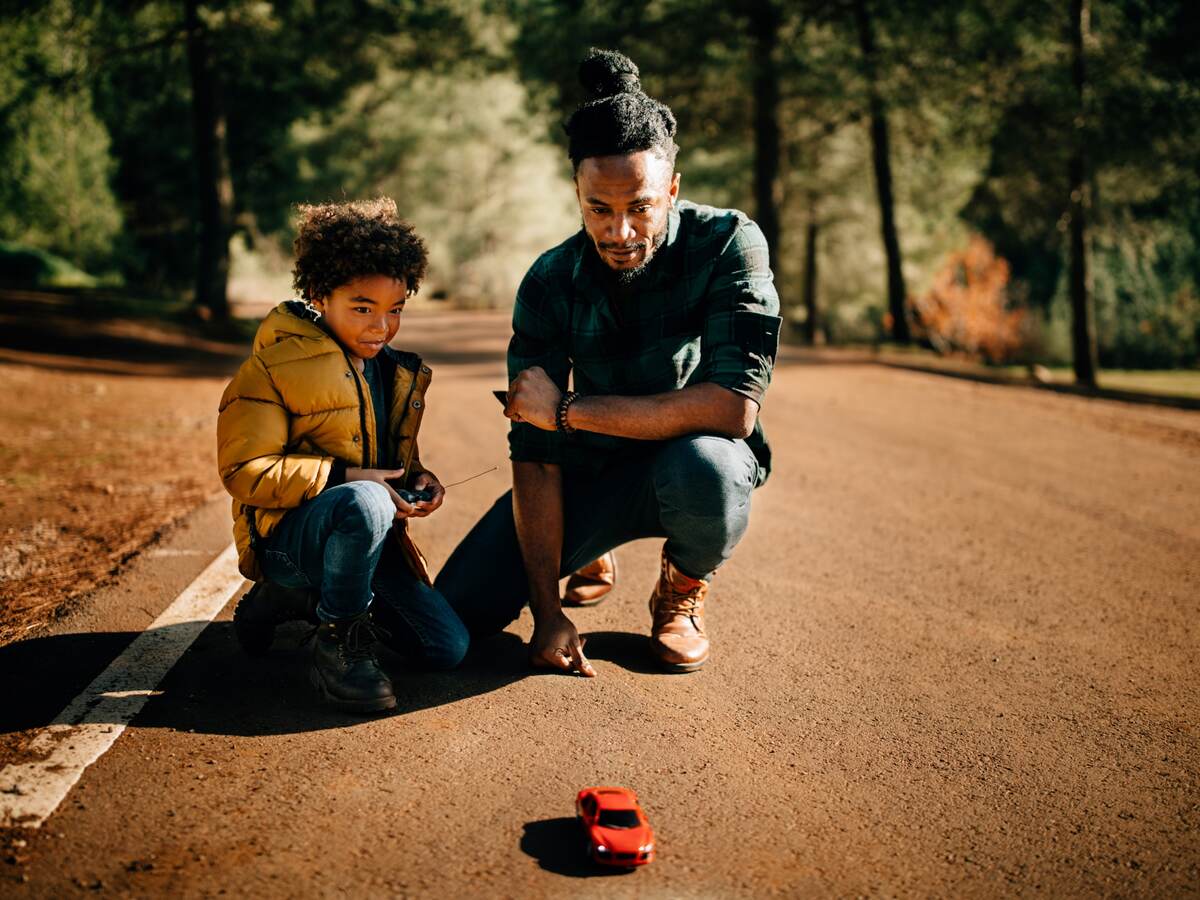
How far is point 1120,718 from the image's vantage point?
306 cm

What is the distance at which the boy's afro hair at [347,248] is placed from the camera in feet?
10.1

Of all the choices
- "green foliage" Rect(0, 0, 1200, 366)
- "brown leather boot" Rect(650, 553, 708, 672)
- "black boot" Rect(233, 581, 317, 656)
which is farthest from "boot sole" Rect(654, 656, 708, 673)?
"green foliage" Rect(0, 0, 1200, 366)

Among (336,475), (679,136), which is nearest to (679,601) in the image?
(336,475)

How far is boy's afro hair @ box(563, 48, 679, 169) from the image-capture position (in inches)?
123

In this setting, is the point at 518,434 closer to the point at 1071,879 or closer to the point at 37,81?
the point at 1071,879

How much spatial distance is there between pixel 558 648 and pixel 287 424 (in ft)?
3.65

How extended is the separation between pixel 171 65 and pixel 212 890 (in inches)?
714

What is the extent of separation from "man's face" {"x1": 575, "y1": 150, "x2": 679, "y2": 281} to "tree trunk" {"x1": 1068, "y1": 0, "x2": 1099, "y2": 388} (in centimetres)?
1208

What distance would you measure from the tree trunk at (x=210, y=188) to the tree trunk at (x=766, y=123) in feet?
29.0

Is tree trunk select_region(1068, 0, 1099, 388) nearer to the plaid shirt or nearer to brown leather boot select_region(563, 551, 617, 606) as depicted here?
brown leather boot select_region(563, 551, 617, 606)

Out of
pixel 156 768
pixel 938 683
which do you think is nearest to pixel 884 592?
pixel 938 683

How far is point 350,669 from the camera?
295 centimetres

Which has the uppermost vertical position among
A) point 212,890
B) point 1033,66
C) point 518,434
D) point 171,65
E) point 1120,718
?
point 171,65

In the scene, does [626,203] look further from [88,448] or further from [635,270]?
[88,448]
